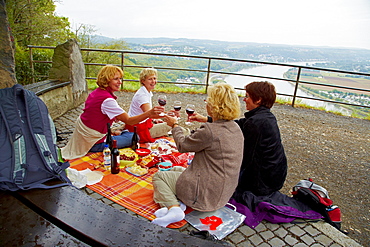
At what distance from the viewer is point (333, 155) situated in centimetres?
563

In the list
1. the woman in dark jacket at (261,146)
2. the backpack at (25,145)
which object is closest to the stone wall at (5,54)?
the backpack at (25,145)

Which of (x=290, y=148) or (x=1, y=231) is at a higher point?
(x=1, y=231)

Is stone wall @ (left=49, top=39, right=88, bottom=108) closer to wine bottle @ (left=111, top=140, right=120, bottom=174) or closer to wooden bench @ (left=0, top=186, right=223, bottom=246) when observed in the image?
wine bottle @ (left=111, top=140, right=120, bottom=174)

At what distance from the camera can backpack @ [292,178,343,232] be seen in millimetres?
3201

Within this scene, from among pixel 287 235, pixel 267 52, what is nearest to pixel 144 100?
pixel 287 235

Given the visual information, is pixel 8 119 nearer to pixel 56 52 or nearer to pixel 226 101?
pixel 226 101

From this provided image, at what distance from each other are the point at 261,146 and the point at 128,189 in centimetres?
171

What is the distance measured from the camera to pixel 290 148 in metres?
5.83

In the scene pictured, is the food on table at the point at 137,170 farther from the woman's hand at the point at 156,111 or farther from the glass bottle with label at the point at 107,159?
the woman's hand at the point at 156,111

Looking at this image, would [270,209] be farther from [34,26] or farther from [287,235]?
[34,26]

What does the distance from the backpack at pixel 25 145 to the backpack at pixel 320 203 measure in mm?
2703

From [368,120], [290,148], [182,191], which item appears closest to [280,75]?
[368,120]

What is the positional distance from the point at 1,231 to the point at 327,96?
10895 mm

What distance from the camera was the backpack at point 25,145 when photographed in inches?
78.1
